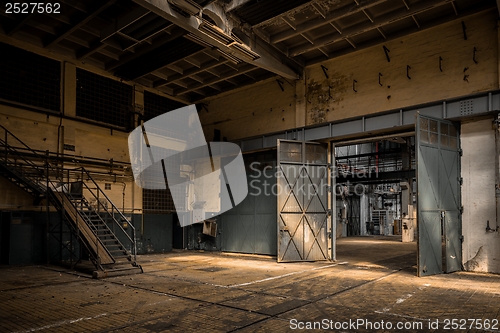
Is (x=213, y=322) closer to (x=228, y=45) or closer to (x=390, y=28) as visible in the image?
(x=228, y=45)

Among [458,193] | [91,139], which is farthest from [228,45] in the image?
[458,193]

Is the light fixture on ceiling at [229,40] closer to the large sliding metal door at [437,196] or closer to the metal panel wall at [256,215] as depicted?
the metal panel wall at [256,215]

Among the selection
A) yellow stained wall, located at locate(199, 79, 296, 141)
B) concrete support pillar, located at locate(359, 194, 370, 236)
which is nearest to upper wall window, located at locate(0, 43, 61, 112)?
yellow stained wall, located at locate(199, 79, 296, 141)

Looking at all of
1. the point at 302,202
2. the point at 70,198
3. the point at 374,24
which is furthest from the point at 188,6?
the point at 302,202

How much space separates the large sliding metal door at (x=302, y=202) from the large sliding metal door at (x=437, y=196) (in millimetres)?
3911

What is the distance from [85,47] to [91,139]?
11.1 ft

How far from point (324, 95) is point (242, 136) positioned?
4.08 metres

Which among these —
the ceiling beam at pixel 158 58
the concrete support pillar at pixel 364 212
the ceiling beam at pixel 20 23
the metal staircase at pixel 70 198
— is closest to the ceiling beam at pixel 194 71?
the ceiling beam at pixel 158 58

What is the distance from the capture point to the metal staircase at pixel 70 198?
9.78 metres

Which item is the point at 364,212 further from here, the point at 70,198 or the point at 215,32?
the point at 70,198

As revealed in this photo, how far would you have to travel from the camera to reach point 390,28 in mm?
11586

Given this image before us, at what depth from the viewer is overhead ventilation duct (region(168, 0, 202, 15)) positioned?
911 cm

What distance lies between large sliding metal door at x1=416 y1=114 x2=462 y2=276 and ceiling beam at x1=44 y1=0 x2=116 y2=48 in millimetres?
9286

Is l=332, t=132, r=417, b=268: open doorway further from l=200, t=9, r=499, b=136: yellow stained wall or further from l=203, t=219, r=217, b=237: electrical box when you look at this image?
l=203, t=219, r=217, b=237: electrical box
